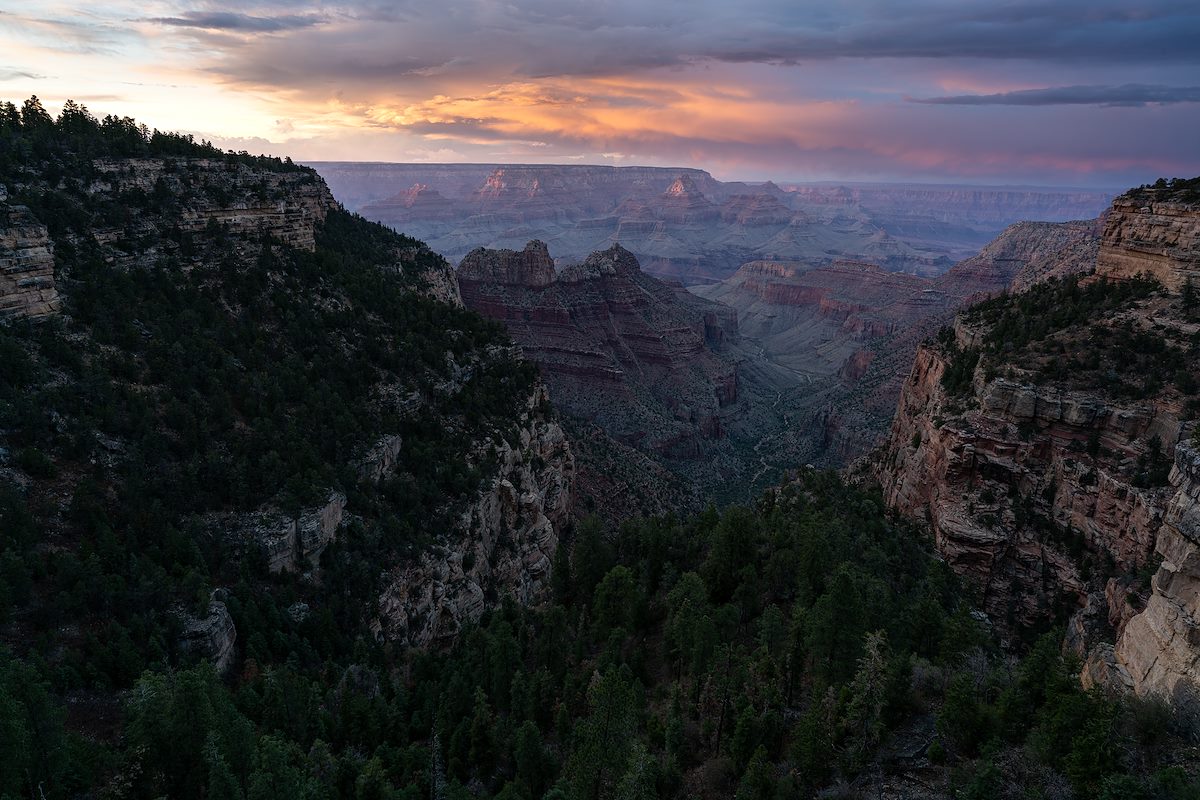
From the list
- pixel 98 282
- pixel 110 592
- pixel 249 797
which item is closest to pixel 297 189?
pixel 98 282

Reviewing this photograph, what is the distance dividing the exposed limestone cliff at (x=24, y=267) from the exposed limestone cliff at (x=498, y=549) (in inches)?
1139

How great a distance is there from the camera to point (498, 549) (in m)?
60.0

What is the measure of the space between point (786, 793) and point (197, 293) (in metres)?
54.9

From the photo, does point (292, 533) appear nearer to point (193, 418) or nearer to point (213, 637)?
point (213, 637)

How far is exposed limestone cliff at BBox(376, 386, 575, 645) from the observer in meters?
48.3

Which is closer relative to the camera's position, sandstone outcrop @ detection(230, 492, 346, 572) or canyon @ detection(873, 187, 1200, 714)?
canyon @ detection(873, 187, 1200, 714)

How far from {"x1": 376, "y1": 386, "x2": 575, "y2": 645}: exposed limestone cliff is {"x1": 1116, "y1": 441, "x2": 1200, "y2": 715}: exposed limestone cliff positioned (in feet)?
132

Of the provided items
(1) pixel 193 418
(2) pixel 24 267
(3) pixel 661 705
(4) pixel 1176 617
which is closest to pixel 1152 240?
(4) pixel 1176 617

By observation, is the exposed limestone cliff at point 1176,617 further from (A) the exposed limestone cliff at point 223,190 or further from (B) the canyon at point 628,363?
(B) the canyon at point 628,363

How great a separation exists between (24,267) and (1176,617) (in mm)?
59211

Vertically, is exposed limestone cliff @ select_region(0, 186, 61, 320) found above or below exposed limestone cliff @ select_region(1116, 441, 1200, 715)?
above

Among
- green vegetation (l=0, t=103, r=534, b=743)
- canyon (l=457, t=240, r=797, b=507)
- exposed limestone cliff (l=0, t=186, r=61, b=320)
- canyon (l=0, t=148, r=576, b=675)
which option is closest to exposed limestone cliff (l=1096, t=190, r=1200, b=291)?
canyon (l=0, t=148, r=576, b=675)

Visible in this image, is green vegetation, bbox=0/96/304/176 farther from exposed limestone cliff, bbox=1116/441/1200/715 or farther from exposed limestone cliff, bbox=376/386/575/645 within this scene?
exposed limestone cliff, bbox=1116/441/1200/715

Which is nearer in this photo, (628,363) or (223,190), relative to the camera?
(223,190)
